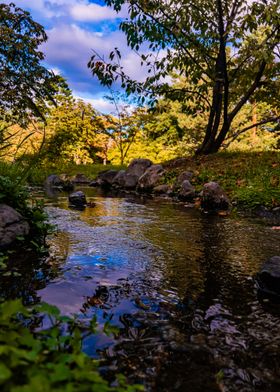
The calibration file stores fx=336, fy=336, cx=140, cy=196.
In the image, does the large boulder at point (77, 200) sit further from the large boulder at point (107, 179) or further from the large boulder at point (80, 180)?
the large boulder at point (80, 180)

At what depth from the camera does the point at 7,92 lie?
533 inches

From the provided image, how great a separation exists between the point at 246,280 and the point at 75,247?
257 cm

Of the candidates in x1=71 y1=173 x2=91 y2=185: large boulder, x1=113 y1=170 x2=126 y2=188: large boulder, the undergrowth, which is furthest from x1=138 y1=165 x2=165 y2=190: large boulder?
the undergrowth

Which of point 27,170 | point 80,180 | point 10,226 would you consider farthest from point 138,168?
point 27,170

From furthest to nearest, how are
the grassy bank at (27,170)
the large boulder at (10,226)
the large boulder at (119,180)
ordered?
the large boulder at (119,180) < the grassy bank at (27,170) < the large boulder at (10,226)

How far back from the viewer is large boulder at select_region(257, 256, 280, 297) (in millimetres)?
3561

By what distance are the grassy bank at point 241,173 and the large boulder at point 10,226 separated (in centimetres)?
755

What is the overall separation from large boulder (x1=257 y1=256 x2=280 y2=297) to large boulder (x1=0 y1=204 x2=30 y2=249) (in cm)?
321

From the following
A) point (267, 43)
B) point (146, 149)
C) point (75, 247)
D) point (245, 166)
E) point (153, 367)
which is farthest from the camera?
point (146, 149)

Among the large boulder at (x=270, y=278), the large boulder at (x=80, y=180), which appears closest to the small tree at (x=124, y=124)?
the large boulder at (x=80, y=180)

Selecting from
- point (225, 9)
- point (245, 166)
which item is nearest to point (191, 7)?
point (225, 9)

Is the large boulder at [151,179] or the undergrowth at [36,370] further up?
the large boulder at [151,179]

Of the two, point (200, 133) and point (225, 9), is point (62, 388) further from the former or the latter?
point (200, 133)

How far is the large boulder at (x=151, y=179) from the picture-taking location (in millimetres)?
16427
